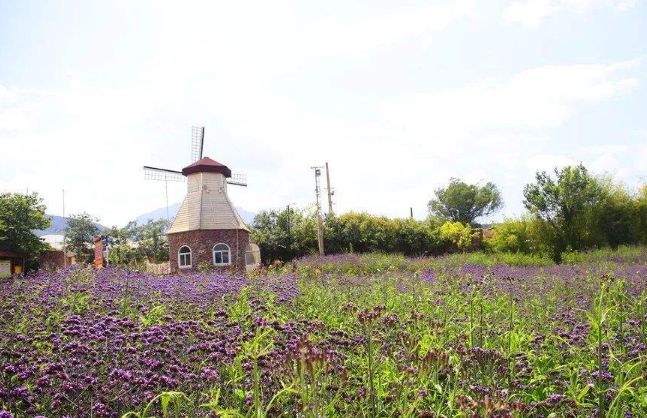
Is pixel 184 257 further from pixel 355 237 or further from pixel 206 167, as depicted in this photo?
pixel 355 237

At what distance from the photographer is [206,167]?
32.8 meters

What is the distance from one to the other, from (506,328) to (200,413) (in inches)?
155

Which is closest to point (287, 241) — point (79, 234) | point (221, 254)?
point (221, 254)

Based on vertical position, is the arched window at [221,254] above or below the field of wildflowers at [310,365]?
above

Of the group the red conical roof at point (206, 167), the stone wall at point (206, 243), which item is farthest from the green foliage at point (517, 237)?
the red conical roof at point (206, 167)

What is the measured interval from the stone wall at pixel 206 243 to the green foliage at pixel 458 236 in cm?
1636

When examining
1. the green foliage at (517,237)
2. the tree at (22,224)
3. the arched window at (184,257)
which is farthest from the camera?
the tree at (22,224)

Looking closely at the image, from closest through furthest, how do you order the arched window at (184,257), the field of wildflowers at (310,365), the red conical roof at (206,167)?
1. the field of wildflowers at (310,365)
2. the arched window at (184,257)
3. the red conical roof at (206,167)

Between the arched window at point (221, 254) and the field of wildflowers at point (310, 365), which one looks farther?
the arched window at point (221, 254)

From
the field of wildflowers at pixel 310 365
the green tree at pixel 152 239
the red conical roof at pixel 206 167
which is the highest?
the red conical roof at pixel 206 167

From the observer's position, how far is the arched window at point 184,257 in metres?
31.1

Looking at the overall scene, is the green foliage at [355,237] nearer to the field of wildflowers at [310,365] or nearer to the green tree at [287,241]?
the green tree at [287,241]

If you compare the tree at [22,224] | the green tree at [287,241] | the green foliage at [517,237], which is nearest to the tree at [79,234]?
the tree at [22,224]

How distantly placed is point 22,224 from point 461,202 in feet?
201
